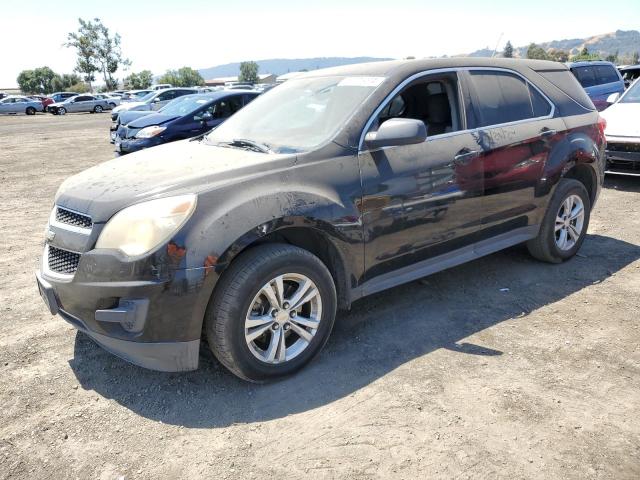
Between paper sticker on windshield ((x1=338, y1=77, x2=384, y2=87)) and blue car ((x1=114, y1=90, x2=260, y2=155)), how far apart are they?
21.1ft

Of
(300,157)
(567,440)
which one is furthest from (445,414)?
(300,157)

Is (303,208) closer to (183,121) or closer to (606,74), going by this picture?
(183,121)

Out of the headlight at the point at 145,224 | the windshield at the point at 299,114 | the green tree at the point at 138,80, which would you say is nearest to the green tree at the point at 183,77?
the green tree at the point at 138,80

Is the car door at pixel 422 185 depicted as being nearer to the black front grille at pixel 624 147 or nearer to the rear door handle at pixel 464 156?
the rear door handle at pixel 464 156

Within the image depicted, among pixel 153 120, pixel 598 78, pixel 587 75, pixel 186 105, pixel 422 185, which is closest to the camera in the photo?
pixel 422 185

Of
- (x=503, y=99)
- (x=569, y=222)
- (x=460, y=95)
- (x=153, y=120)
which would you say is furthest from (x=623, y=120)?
(x=153, y=120)

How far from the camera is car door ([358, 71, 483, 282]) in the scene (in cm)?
338

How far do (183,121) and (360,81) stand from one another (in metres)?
7.07

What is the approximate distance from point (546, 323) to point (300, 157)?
Result: 217 centimetres

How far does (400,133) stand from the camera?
10.7 feet

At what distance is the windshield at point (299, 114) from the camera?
3.47 m

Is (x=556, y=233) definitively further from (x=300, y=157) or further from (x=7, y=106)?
(x=7, y=106)

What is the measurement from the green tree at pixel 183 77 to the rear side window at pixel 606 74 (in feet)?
255

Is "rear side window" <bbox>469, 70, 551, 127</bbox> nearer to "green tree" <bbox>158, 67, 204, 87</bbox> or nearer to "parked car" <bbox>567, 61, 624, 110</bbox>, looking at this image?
"parked car" <bbox>567, 61, 624, 110</bbox>
